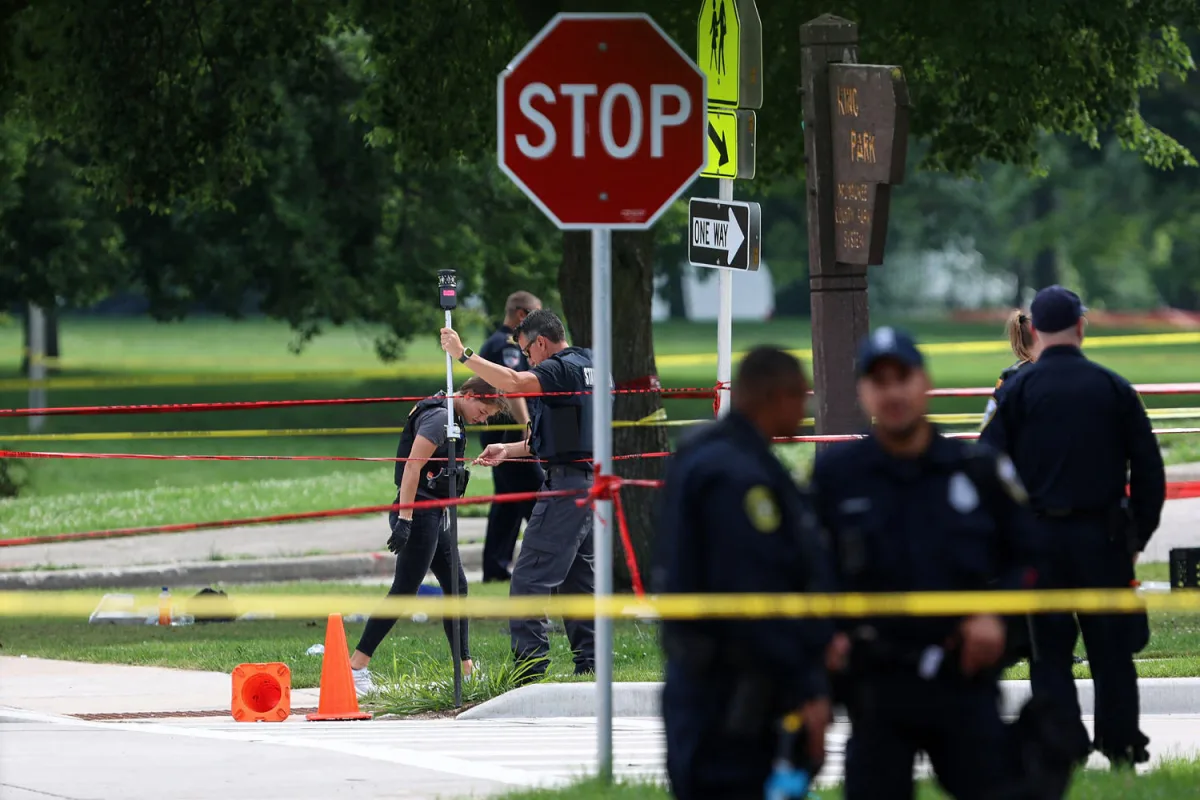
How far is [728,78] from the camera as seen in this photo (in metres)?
12.5

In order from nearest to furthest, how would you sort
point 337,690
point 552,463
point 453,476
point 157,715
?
point 337,690 < point 453,476 < point 157,715 < point 552,463

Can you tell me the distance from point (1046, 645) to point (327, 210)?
962 inches

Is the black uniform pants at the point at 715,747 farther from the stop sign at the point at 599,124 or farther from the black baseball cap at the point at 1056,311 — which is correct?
the black baseball cap at the point at 1056,311

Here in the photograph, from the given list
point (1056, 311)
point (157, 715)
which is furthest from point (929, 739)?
point (157, 715)

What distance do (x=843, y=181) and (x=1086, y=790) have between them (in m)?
4.16

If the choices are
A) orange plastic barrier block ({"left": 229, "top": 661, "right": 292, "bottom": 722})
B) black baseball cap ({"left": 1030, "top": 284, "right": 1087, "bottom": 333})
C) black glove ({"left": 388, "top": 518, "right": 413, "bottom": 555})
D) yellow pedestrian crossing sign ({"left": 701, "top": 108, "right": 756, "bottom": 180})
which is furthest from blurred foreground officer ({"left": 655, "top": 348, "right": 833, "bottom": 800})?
yellow pedestrian crossing sign ({"left": 701, "top": 108, "right": 756, "bottom": 180})

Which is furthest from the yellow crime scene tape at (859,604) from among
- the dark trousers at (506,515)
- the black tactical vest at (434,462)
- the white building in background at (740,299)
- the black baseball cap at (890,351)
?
the white building in background at (740,299)

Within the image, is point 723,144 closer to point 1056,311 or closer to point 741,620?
point 1056,311

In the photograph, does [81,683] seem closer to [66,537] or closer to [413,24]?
[66,537]

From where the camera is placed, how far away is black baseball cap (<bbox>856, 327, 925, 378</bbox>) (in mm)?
5352

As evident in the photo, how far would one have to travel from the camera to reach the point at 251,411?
137ft

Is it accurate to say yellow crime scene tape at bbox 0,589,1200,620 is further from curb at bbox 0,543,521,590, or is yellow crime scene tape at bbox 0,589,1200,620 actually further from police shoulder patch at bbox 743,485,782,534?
curb at bbox 0,543,521,590

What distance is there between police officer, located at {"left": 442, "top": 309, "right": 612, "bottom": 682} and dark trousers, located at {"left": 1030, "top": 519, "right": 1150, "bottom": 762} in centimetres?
384

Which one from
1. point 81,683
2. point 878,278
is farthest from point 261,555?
point 878,278
